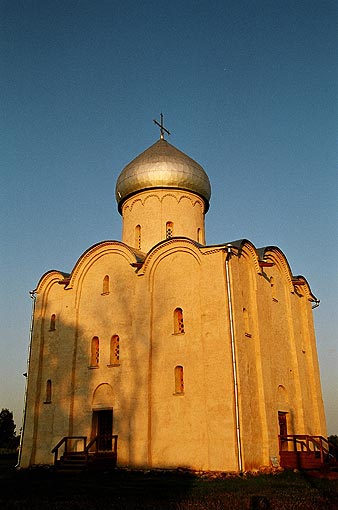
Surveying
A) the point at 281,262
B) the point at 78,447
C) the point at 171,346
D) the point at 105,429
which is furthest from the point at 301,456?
the point at 78,447

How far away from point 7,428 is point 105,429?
1047 inches

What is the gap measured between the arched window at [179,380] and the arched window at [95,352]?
343cm

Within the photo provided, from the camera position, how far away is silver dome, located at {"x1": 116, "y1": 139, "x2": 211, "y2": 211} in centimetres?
2042

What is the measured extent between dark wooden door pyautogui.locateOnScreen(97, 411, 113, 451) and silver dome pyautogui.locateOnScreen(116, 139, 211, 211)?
886cm

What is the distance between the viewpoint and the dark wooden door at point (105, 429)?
653 inches

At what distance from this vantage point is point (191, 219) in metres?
20.4

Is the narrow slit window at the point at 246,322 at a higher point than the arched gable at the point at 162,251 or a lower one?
lower

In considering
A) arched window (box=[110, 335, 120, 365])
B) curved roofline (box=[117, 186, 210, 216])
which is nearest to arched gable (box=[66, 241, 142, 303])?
arched window (box=[110, 335, 120, 365])

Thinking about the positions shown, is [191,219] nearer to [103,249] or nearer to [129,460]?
[103,249]

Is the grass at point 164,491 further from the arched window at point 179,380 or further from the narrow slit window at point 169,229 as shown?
the narrow slit window at point 169,229

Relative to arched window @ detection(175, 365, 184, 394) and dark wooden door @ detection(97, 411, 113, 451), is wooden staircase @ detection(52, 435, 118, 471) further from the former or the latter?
arched window @ detection(175, 365, 184, 394)

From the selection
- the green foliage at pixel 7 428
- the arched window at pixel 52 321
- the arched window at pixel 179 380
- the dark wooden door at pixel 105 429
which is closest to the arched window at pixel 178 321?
the arched window at pixel 179 380

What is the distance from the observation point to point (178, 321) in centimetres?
1616

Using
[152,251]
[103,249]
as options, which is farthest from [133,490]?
[103,249]
